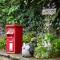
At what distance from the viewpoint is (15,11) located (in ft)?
55.8

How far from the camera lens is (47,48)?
11148 millimetres

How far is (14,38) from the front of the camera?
12.6 meters

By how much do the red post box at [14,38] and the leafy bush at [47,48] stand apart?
1.41 metres

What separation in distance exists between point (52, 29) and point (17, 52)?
2.28m

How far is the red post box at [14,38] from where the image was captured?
41.4ft

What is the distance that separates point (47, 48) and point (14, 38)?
2017 mm

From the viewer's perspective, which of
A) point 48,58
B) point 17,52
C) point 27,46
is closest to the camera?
point 48,58

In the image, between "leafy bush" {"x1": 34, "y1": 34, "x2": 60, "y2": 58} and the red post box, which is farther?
the red post box

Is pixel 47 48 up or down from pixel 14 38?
down

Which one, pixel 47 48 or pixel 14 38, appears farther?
pixel 14 38

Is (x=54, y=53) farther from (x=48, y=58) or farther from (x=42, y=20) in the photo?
(x=42, y=20)

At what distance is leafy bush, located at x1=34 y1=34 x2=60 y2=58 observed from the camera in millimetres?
10961

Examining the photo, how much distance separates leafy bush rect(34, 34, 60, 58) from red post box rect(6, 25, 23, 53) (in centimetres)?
141

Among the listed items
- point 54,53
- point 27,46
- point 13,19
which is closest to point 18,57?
point 27,46
